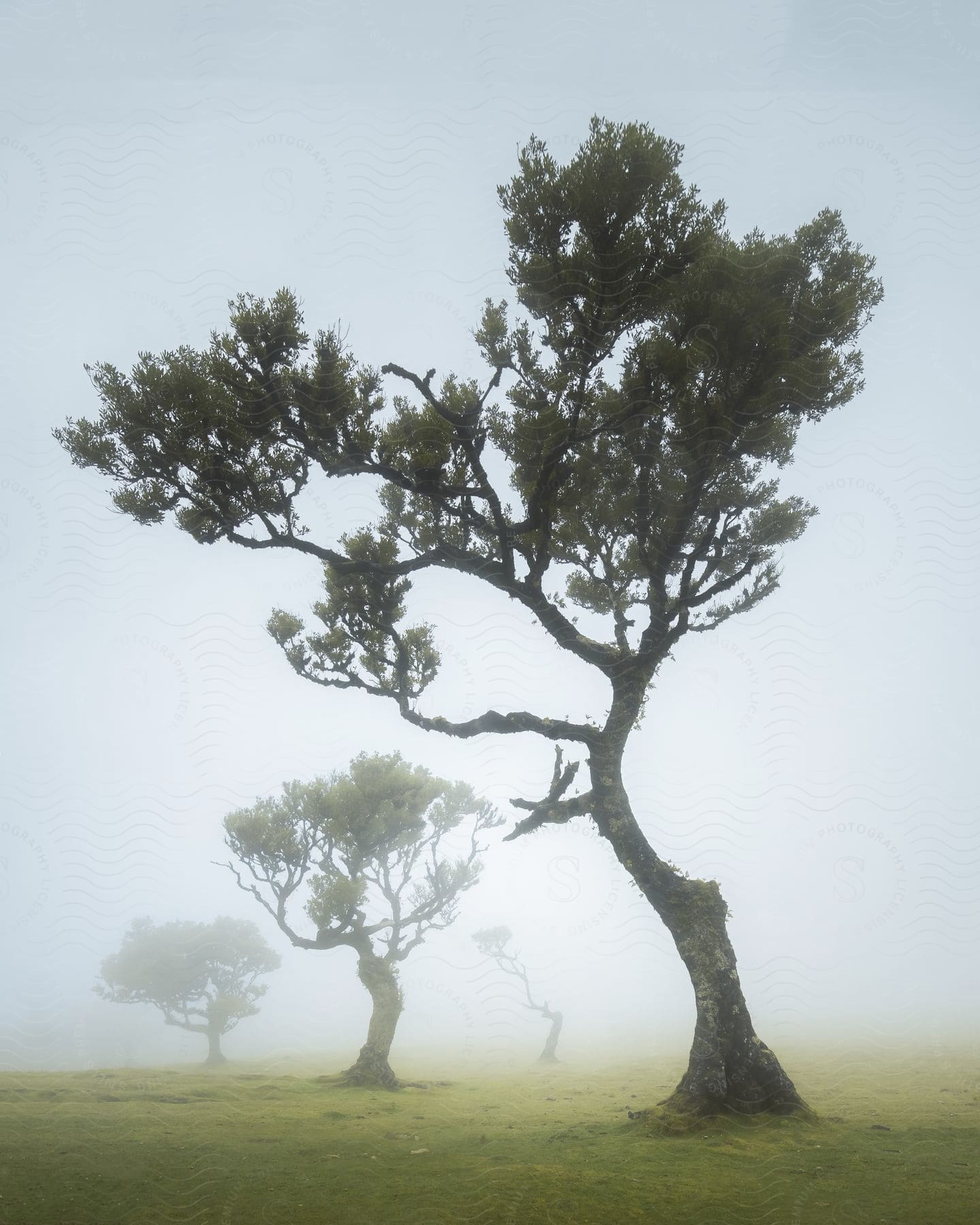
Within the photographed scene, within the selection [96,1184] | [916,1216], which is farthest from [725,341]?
[96,1184]

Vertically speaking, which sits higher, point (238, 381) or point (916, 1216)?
point (238, 381)

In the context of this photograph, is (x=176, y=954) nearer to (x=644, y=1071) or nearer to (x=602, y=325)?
(x=644, y=1071)

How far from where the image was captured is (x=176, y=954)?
43344 millimetres

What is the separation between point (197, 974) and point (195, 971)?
225 millimetres

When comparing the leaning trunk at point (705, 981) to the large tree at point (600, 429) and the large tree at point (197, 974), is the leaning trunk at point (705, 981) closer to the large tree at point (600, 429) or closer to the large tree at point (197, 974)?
the large tree at point (600, 429)

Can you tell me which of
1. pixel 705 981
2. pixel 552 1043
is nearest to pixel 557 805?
pixel 705 981

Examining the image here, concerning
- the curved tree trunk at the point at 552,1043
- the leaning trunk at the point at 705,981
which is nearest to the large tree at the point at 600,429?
the leaning trunk at the point at 705,981

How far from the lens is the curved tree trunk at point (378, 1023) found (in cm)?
1970

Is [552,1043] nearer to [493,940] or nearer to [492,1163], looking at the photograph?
[493,940]

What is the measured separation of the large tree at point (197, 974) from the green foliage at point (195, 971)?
1.7 inches

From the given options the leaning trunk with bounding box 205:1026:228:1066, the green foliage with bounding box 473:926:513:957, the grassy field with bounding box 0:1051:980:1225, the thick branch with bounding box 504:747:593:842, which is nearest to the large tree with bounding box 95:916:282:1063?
the leaning trunk with bounding box 205:1026:228:1066

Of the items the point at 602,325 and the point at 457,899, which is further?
the point at 457,899

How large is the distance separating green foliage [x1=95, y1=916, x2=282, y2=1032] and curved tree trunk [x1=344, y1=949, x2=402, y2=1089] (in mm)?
25127

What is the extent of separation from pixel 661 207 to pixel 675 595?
272 inches
